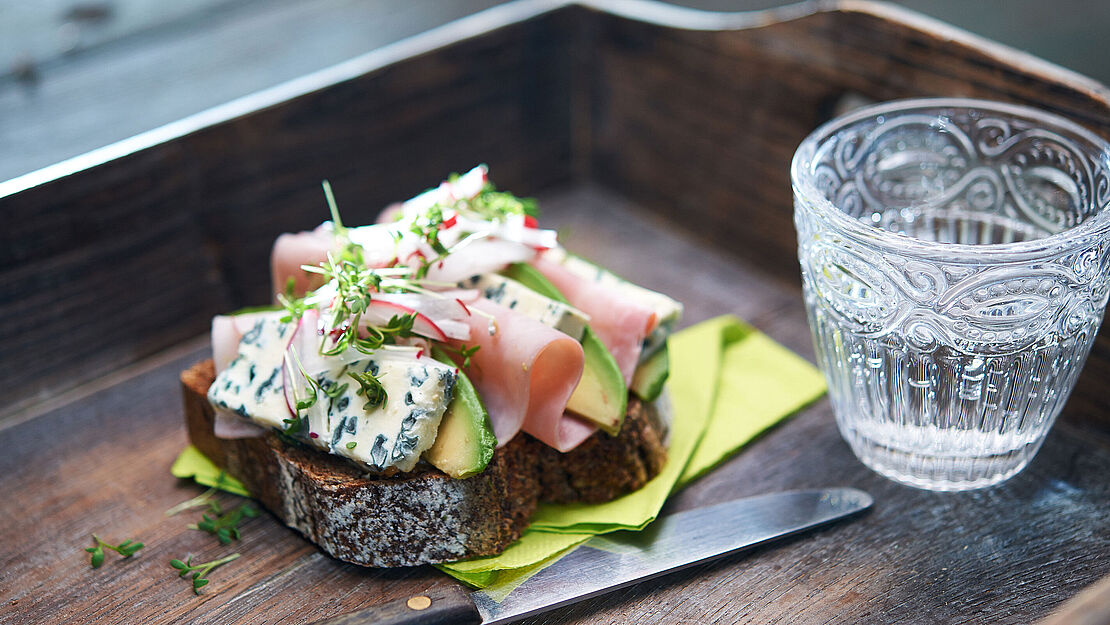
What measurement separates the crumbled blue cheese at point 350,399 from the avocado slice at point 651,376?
29 centimetres

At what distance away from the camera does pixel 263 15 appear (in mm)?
2176

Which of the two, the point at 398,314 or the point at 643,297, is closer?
the point at 398,314

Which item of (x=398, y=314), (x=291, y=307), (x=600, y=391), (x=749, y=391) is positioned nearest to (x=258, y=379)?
(x=291, y=307)

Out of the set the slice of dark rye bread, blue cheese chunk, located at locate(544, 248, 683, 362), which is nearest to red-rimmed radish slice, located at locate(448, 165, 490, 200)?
blue cheese chunk, located at locate(544, 248, 683, 362)

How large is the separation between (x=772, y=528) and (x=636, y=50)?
1.03 meters

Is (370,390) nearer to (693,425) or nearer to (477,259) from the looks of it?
(477,259)

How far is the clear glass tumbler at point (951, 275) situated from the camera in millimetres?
1189

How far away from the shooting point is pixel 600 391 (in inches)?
51.6

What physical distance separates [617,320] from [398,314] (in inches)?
11.5

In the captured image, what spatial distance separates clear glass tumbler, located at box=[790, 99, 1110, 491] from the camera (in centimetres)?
119

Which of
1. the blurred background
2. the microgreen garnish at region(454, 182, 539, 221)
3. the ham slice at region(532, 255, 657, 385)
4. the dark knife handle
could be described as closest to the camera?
the dark knife handle

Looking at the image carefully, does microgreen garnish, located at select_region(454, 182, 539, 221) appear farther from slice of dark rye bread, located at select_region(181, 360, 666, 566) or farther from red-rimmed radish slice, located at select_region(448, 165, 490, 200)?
slice of dark rye bread, located at select_region(181, 360, 666, 566)

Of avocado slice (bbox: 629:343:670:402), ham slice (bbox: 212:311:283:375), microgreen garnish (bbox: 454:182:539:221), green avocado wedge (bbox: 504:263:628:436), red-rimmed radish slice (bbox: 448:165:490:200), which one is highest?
red-rimmed radish slice (bbox: 448:165:490:200)

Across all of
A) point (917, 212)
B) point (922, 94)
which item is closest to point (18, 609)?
point (917, 212)
